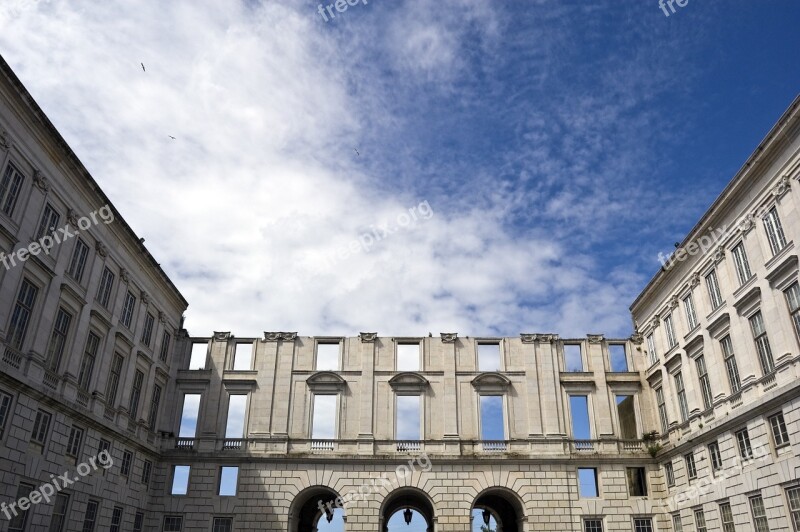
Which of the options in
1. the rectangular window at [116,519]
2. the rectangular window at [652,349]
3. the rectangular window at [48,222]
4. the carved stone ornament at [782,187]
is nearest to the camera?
the carved stone ornament at [782,187]

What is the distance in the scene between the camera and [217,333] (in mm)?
40031

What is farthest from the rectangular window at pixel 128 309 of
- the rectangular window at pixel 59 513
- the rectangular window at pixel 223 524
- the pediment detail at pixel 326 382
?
the rectangular window at pixel 223 524

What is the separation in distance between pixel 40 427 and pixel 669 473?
101ft

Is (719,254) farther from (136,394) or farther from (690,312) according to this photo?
(136,394)

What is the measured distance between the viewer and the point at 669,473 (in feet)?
113

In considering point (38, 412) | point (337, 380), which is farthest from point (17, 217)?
point (337, 380)

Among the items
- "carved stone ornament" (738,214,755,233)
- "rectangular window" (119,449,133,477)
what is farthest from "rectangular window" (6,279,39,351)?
"carved stone ornament" (738,214,755,233)

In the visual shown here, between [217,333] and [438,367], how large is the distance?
14059 millimetres

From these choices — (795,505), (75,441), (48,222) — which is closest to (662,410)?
(795,505)

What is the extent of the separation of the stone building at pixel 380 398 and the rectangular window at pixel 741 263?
0.74 ft

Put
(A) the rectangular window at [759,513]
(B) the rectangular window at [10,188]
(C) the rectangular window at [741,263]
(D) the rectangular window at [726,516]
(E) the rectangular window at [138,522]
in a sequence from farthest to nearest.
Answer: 1. (E) the rectangular window at [138,522]
2. (D) the rectangular window at [726,516]
3. (C) the rectangular window at [741,263]
4. (A) the rectangular window at [759,513]
5. (B) the rectangular window at [10,188]

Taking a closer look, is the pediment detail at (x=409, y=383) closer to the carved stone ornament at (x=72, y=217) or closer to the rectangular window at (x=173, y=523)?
the rectangular window at (x=173, y=523)

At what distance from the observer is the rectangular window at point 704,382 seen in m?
30.3

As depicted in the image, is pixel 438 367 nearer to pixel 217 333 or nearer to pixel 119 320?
pixel 217 333
